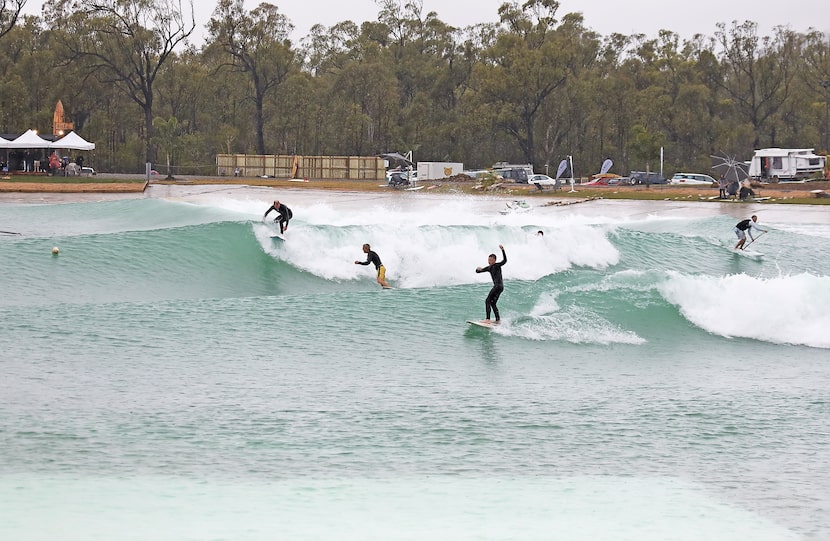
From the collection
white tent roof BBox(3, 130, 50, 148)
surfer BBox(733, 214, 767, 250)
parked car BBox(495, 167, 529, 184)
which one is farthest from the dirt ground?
surfer BBox(733, 214, 767, 250)

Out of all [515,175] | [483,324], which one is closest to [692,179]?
[515,175]

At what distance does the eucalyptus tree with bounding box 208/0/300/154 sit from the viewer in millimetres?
82312

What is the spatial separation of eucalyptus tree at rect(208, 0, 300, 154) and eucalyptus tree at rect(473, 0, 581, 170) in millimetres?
15454

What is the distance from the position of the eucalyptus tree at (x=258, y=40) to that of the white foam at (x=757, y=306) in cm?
6329

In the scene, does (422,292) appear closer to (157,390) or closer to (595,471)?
(157,390)

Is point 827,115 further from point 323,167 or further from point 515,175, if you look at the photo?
point 323,167

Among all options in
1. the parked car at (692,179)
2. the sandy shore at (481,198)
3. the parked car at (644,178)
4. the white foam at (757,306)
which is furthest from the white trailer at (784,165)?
the white foam at (757,306)

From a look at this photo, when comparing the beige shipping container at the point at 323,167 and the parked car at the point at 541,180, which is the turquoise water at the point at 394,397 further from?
the beige shipping container at the point at 323,167

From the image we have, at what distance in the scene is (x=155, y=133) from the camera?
280 feet

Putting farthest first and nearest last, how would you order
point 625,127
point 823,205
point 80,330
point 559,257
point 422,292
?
1. point 625,127
2. point 823,205
3. point 559,257
4. point 422,292
5. point 80,330

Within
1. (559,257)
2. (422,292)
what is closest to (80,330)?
(422,292)

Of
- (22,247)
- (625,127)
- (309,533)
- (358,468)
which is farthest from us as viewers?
(625,127)

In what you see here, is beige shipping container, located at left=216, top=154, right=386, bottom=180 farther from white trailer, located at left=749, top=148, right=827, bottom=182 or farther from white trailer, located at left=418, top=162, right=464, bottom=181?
white trailer, located at left=749, top=148, right=827, bottom=182

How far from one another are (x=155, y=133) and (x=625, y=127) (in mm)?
36674
